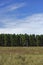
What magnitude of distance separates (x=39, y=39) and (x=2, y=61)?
116655 mm

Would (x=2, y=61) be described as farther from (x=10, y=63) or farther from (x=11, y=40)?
(x=11, y=40)

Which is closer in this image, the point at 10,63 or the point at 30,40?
the point at 10,63

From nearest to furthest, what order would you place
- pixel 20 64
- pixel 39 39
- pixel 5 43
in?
pixel 20 64 < pixel 5 43 < pixel 39 39

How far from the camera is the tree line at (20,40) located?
128m

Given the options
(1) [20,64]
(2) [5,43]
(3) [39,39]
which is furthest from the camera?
(3) [39,39]

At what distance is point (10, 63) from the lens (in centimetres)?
2000

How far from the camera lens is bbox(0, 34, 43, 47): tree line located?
128500 millimetres

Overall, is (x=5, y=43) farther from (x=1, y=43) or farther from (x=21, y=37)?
(x=21, y=37)

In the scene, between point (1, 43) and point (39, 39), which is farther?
point (39, 39)

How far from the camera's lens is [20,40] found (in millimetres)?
134250

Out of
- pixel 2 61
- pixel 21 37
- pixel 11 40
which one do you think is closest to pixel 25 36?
pixel 21 37

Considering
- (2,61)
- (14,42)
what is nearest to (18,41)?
(14,42)

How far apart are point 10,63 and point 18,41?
110 metres

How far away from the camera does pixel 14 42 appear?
420ft
